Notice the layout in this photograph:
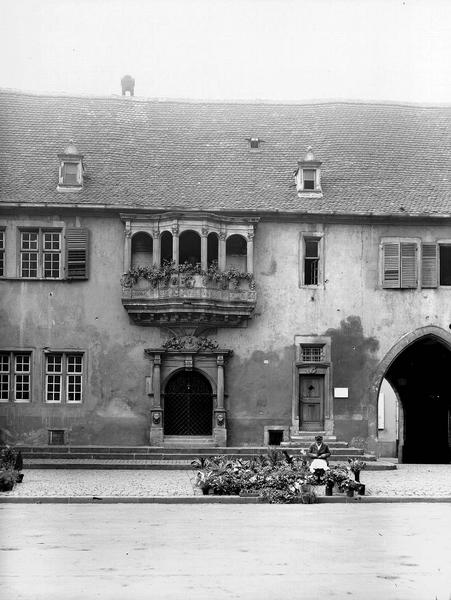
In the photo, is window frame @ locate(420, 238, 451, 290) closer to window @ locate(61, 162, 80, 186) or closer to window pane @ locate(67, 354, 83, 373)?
window pane @ locate(67, 354, 83, 373)

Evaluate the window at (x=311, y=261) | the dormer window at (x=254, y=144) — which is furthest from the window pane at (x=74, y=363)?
the dormer window at (x=254, y=144)

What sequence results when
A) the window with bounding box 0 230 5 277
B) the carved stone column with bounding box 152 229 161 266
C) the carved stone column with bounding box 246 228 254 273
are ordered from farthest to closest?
the window with bounding box 0 230 5 277 → the carved stone column with bounding box 246 228 254 273 → the carved stone column with bounding box 152 229 161 266

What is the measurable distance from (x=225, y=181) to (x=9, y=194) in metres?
7.22

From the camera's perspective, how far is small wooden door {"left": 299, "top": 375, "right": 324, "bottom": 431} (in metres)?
36.2

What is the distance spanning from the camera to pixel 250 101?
139ft

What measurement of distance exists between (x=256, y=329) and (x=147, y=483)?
36.0 ft

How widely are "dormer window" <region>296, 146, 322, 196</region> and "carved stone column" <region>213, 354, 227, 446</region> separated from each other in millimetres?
6343

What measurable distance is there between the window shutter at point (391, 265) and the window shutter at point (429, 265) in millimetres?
873

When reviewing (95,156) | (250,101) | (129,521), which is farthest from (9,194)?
(129,521)

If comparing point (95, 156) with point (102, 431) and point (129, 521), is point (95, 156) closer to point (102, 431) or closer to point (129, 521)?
point (102, 431)

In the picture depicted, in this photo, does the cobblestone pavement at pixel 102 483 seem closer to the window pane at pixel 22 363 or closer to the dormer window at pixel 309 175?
the window pane at pixel 22 363

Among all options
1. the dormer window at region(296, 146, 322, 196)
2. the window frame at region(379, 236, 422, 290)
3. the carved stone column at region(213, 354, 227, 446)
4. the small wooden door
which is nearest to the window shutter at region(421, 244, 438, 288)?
the window frame at region(379, 236, 422, 290)

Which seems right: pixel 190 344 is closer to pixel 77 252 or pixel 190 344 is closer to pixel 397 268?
pixel 77 252

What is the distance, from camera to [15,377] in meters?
35.8
